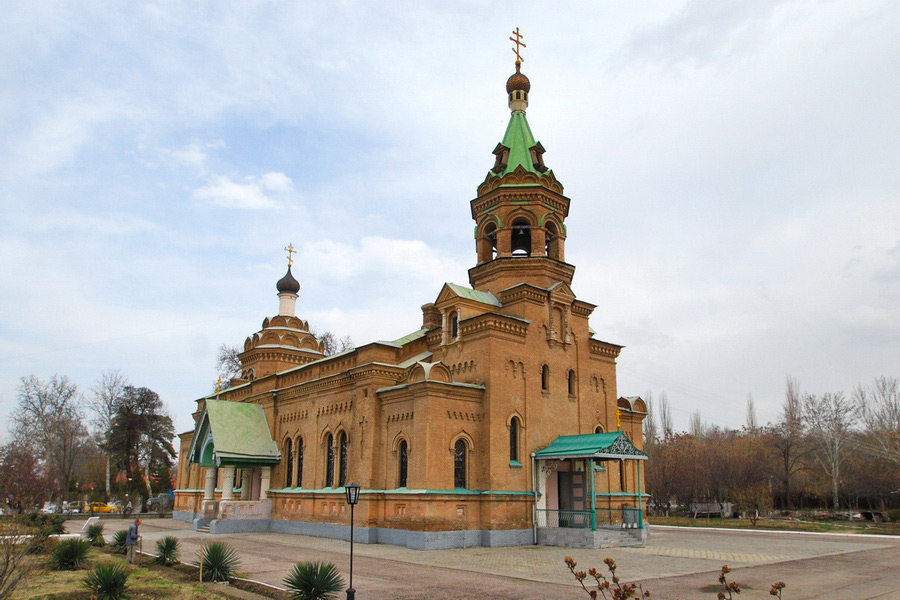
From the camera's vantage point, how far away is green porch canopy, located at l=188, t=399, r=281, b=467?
27.3 metres

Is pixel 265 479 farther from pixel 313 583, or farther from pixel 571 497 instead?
pixel 313 583

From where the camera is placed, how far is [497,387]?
21234 mm

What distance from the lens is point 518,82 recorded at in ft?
90.5

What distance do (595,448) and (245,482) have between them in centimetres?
1714

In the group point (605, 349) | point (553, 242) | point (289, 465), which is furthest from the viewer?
point (289, 465)

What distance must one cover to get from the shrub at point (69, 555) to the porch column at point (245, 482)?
47.6 ft

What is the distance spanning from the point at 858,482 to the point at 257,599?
1803 inches

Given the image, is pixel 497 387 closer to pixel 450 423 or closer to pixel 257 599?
pixel 450 423

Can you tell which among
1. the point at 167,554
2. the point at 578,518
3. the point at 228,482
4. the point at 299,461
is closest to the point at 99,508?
the point at 228,482

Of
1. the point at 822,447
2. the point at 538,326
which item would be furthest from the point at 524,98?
the point at 822,447

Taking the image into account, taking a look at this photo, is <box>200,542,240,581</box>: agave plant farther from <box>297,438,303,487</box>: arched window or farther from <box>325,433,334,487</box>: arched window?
<box>297,438,303,487</box>: arched window

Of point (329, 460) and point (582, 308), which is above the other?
point (582, 308)

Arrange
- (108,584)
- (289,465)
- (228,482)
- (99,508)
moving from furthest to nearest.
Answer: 1. (99,508)
2. (289,465)
3. (228,482)
4. (108,584)

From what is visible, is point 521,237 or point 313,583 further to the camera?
point 521,237
